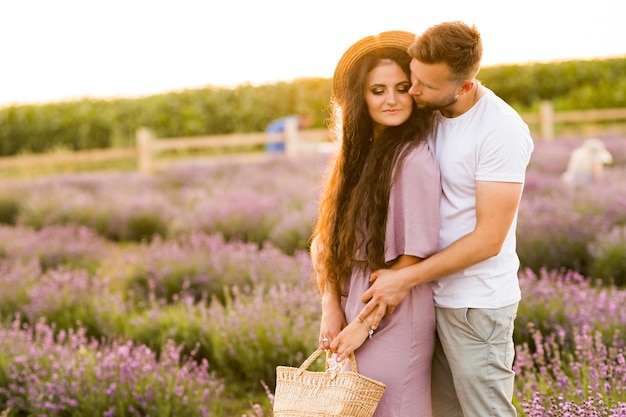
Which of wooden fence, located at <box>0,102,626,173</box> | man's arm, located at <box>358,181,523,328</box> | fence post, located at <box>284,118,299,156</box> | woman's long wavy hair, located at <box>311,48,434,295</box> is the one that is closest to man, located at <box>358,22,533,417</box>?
man's arm, located at <box>358,181,523,328</box>

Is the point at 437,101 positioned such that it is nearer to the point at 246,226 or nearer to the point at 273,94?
the point at 246,226

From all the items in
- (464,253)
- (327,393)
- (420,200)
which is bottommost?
(327,393)

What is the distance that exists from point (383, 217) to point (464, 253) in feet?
0.95

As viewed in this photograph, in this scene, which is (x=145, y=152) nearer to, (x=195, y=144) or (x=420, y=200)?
(x=195, y=144)

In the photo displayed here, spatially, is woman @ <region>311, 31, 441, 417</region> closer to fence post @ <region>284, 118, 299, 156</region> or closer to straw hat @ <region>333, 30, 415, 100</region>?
straw hat @ <region>333, 30, 415, 100</region>

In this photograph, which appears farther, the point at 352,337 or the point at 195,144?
the point at 195,144

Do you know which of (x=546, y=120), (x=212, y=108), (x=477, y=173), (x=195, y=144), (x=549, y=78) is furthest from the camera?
(x=212, y=108)

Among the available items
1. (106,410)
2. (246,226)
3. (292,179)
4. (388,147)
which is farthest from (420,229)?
(292,179)

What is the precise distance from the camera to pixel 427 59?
7.44 ft

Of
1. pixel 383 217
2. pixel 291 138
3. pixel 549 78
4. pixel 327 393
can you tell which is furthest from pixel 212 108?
pixel 327 393

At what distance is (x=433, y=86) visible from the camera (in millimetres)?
2307

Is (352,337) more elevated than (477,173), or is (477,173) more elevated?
(477,173)

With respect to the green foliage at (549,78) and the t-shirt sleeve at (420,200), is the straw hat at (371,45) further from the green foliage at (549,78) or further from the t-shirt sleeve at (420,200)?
the green foliage at (549,78)

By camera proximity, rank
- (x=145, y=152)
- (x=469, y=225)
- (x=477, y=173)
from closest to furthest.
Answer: (x=477, y=173) < (x=469, y=225) < (x=145, y=152)
